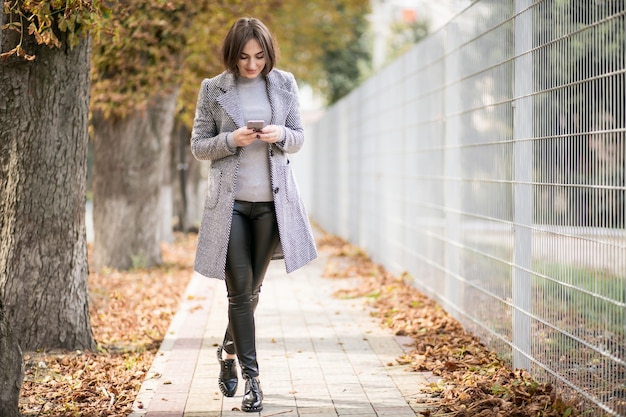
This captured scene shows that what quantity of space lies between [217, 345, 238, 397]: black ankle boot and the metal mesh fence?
1.72 metres

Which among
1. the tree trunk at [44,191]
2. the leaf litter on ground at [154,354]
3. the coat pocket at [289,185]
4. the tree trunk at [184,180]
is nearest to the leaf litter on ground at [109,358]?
the leaf litter on ground at [154,354]

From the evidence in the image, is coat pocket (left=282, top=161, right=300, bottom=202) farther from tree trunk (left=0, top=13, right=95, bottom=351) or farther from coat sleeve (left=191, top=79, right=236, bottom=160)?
tree trunk (left=0, top=13, right=95, bottom=351)

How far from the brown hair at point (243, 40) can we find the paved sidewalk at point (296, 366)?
A: 1871 mm

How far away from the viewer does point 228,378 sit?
215 inches

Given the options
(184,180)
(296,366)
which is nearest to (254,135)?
(296,366)

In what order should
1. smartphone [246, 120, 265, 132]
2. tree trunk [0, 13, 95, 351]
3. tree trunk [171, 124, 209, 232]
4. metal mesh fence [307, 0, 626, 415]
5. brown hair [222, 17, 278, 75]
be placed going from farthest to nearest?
tree trunk [171, 124, 209, 232] → tree trunk [0, 13, 95, 351] → brown hair [222, 17, 278, 75] → smartphone [246, 120, 265, 132] → metal mesh fence [307, 0, 626, 415]

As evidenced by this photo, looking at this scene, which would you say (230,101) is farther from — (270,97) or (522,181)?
(522,181)

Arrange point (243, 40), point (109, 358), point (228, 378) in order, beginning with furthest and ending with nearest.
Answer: point (109, 358) → point (228, 378) → point (243, 40)

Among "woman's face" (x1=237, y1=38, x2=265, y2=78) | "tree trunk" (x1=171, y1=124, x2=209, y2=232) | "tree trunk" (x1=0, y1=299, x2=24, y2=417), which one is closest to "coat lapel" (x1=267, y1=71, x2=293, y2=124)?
"woman's face" (x1=237, y1=38, x2=265, y2=78)

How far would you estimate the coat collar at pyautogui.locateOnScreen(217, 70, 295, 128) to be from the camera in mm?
5195

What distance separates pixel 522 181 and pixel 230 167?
1808 mm

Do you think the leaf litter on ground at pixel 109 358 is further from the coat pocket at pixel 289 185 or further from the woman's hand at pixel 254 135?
the woman's hand at pixel 254 135

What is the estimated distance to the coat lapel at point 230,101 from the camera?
518cm

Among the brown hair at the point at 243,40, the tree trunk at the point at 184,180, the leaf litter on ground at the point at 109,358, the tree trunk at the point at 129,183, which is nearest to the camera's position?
the brown hair at the point at 243,40
